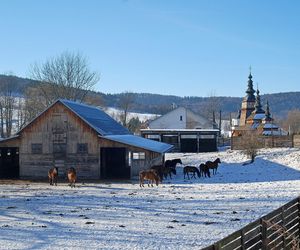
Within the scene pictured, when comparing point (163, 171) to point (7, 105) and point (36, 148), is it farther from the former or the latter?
point (7, 105)

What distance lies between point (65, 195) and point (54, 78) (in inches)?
1710

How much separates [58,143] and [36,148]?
1.84 metres

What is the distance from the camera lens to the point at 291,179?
1159 inches

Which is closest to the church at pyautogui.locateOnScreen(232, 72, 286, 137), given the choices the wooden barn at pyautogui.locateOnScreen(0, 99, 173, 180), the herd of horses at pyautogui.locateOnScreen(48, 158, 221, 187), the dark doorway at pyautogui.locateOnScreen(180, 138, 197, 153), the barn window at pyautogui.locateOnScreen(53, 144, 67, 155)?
the dark doorway at pyautogui.locateOnScreen(180, 138, 197, 153)

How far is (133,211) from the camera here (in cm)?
1748

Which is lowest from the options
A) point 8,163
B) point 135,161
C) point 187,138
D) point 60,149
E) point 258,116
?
point 8,163

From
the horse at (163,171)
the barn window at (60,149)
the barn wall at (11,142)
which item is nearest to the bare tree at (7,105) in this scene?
the barn wall at (11,142)

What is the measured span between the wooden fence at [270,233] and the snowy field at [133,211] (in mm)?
2284

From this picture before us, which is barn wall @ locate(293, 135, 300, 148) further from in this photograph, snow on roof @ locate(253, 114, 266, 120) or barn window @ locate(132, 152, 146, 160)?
barn window @ locate(132, 152, 146, 160)

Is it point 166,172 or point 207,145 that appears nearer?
point 166,172

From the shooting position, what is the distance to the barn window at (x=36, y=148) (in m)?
33.6

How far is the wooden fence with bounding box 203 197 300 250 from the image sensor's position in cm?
754

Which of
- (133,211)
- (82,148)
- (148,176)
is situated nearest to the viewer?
(133,211)

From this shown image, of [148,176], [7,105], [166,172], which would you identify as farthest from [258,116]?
[148,176]
